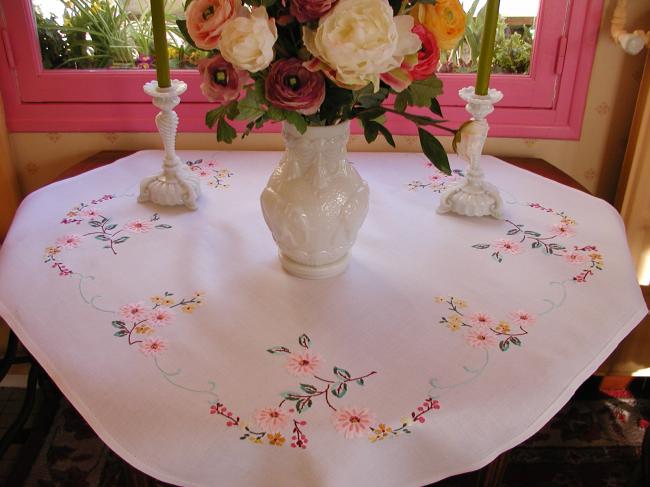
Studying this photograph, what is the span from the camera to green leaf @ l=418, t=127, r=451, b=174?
91 cm

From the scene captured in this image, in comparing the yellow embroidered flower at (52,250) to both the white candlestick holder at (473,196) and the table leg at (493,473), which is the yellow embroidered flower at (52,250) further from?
the table leg at (493,473)

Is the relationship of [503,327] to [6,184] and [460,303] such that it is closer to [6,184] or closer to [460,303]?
[460,303]

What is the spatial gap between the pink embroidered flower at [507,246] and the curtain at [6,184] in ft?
4.01

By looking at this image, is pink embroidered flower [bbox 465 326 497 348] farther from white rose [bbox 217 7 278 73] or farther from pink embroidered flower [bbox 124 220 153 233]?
pink embroidered flower [bbox 124 220 153 233]

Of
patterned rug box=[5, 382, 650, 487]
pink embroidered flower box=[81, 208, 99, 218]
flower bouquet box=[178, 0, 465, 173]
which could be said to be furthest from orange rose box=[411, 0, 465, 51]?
patterned rug box=[5, 382, 650, 487]

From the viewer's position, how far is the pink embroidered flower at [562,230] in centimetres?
123

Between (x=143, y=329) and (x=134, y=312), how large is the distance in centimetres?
5

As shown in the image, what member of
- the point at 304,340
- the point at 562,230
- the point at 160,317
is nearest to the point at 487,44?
the point at 562,230

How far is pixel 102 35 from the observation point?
64.2 inches

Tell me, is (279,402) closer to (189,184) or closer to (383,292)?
(383,292)

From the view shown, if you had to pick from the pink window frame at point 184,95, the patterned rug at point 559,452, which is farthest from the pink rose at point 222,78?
the patterned rug at point 559,452

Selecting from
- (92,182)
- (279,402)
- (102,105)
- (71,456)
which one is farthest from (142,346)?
(71,456)

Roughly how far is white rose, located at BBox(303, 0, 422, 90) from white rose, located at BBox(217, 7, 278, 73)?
59 millimetres

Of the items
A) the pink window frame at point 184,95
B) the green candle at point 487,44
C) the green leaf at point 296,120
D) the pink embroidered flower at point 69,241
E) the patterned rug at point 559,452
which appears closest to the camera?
the green leaf at point 296,120
